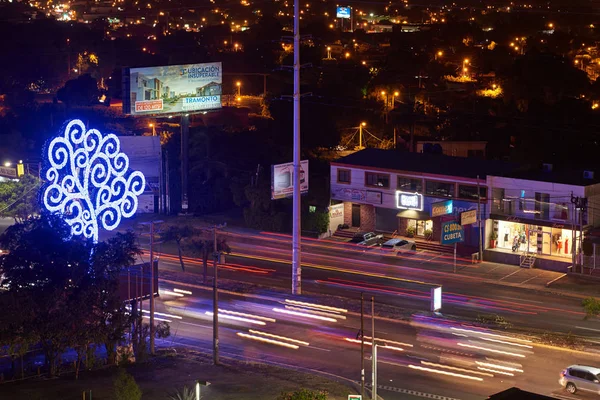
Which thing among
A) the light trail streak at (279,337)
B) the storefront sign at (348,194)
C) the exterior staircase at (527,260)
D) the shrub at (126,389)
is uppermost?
the storefront sign at (348,194)

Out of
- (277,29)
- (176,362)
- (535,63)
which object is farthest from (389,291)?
(277,29)

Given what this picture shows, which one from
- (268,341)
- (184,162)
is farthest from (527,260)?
(184,162)

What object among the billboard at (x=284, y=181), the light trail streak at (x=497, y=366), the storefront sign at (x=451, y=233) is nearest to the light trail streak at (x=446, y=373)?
the light trail streak at (x=497, y=366)

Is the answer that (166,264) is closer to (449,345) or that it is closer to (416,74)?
(449,345)

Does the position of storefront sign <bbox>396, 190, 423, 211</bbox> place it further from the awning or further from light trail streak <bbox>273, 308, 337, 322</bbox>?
light trail streak <bbox>273, 308, 337, 322</bbox>

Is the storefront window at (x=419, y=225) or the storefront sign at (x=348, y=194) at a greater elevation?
the storefront sign at (x=348, y=194)

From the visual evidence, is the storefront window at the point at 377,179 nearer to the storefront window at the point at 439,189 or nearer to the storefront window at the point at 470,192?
the storefront window at the point at 439,189

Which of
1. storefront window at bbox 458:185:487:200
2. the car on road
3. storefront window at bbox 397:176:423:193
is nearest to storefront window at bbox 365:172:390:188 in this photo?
storefront window at bbox 397:176:423:193
